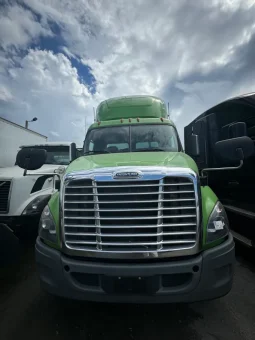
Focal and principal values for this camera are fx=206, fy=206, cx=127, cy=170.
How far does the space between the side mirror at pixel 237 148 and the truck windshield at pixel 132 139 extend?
954mm

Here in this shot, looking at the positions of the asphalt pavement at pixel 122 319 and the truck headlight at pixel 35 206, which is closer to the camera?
the asphalt pavement at pixel 122 319

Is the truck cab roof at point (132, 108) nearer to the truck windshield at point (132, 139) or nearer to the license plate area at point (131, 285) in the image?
the truck windshield at point (132, 139)

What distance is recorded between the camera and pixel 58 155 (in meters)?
6.07

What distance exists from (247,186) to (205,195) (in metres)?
2.04

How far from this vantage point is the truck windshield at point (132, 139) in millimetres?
3638

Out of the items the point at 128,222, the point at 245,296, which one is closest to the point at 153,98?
the point at 128,222

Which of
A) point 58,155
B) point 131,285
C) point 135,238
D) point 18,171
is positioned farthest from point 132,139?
point 58,155

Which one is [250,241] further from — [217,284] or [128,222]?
[128,222]

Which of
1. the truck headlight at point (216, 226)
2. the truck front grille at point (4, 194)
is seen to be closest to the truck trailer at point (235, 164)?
the truck headlight at point (216, 226)

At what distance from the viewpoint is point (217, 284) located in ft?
6.55

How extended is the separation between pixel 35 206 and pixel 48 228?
199 centimetres

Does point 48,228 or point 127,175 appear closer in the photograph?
point 127,175

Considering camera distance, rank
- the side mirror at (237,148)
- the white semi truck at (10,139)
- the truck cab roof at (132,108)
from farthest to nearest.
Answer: the white semi truck at (10,139) → the truck cab roof at (132,108) → the side mirror at (237,148)

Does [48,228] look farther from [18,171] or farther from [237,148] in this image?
[18,171]
